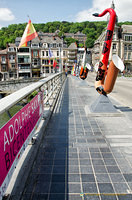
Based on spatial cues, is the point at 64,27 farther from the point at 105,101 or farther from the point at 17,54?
the point at 105,101

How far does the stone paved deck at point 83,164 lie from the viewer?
9.24 ft

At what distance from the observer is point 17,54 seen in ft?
191

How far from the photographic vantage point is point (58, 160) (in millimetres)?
3732

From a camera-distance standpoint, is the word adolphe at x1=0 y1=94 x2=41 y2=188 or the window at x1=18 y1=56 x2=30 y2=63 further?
the window at x1=18 y1=56 x2=30 y2=63

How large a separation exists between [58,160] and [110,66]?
3.86m

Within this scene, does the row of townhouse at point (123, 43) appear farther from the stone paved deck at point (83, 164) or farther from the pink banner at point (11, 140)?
the pink banner at point (11, 140)

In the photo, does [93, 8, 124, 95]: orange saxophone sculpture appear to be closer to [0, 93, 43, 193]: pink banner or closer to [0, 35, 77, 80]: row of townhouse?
[0, 93, 43, 193]: pink banner

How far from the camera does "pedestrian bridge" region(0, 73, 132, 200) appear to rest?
2.44 metres

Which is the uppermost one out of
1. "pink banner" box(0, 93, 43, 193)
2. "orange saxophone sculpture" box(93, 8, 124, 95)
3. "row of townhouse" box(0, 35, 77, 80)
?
"row of townhouse" box(0, 35, 77, 80)

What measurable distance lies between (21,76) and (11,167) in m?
60.1

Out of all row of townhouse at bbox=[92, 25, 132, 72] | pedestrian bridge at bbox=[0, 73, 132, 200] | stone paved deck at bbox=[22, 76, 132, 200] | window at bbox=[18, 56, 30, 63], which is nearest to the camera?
pedestrian bridge at bbox=[0, 73, 132, 200]

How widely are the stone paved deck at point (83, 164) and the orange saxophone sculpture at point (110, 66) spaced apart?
1598 millimetres

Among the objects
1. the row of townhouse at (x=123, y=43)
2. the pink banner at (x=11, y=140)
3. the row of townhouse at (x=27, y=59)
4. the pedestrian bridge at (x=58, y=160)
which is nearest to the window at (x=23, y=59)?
the row of townhouse at (x=27, y=59)

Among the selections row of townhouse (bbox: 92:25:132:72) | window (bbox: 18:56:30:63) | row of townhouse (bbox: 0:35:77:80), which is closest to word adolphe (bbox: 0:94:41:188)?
row of townhouse (bbox: 0:35:77:80)
